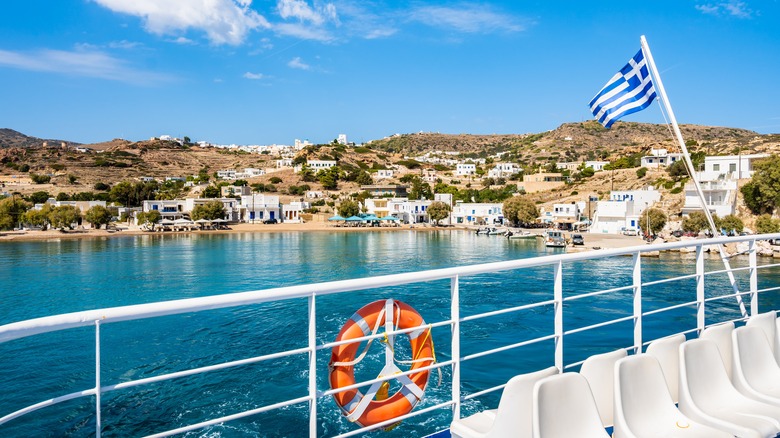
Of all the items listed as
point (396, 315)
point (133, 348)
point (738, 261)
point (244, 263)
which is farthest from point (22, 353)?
point (738, 261)

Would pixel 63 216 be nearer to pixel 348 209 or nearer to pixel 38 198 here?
pixel 38 198

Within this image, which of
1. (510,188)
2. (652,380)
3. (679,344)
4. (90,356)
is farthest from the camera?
(510,188)

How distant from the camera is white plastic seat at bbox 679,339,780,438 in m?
2.08

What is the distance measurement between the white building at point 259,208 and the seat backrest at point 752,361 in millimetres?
66151

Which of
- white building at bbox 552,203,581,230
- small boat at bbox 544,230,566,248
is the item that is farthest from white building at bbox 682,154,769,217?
white building at bbox 552,203,581,230

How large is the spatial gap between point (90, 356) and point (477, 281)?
1397 cm

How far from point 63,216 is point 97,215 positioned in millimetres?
3125

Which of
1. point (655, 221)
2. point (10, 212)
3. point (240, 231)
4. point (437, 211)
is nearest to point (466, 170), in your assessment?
point (437, 211)

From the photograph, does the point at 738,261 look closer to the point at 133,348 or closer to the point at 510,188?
the point at 133,348

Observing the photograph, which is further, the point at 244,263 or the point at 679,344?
the point at 244,263

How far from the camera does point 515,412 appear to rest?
178 centimetres

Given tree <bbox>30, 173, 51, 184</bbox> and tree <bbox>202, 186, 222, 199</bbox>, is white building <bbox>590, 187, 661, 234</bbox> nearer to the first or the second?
tree <bbox>202, 186, 222, 199</bbox>

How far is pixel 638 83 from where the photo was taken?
18.2 feet

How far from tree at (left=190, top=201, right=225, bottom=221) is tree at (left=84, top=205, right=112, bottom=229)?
8.84 meters
